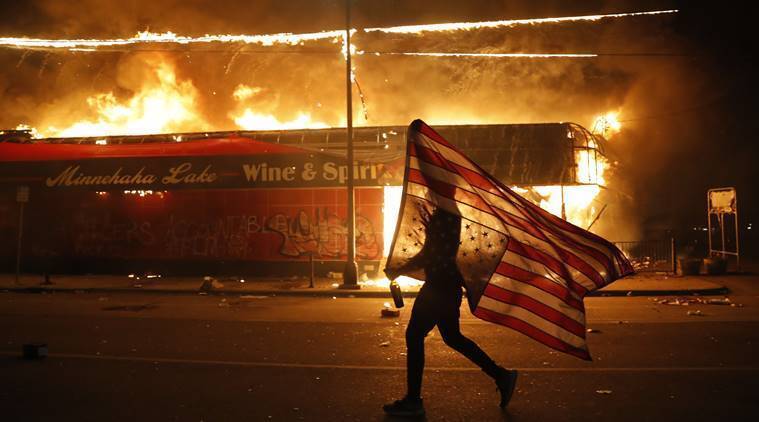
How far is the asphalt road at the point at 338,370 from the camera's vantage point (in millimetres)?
4938

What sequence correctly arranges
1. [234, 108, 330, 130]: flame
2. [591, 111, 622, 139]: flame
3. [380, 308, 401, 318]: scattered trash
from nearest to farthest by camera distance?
[380, 308, 401, 318]: scattered trash
[591, 111, 622, 139]: flame
[234, 108, 330, 130]: flame

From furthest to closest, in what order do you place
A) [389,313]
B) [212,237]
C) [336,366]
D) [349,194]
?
[212,237]
[349,194]
[389,313]
[336,366]

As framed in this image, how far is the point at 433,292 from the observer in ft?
15.5

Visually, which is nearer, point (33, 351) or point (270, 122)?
point (33, 351)

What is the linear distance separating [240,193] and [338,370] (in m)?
13.4

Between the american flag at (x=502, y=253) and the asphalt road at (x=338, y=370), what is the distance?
30.6 inches

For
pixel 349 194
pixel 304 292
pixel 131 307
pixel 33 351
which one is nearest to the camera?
pixel 33 351

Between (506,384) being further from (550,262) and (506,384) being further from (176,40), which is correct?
(176,40)

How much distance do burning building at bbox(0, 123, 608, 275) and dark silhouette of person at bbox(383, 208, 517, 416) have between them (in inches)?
500

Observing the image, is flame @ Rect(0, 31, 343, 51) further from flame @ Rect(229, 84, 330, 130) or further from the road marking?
the road marking

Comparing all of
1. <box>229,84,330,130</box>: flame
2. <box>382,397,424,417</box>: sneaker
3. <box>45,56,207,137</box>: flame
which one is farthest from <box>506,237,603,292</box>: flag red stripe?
<box>45,56,207,137</box>: flame

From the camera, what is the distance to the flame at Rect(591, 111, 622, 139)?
23.9 metres

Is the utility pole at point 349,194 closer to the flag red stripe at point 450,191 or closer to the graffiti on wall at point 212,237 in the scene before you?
the graffiti on wall at point 212,237

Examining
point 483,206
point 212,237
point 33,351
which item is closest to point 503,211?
point 483,206
